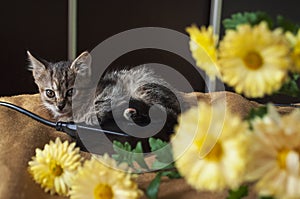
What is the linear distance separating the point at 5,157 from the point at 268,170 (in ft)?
1.82

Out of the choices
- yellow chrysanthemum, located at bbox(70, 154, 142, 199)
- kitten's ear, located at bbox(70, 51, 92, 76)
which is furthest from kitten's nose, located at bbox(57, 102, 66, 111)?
yellow chrysanthemum, located at bbox(70, 154, 142, 199)

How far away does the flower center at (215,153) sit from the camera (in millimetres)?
420

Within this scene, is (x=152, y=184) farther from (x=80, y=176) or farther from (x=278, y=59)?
(x=278, y=59)

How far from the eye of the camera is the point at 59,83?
131 cm

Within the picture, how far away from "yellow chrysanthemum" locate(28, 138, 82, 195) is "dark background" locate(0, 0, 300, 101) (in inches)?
57.3

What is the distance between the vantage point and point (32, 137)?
0.94 m

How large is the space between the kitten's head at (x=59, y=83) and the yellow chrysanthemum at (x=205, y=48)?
0.86 metres

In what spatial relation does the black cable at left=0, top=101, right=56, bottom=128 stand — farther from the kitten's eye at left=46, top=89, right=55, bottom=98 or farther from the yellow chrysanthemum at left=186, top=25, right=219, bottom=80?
the yellow chrysanthemum at left=186, top=25, right=219, bottom=80

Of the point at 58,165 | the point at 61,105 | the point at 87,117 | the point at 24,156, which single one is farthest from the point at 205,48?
the point at 61,105

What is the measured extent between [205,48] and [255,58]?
64 millimetres

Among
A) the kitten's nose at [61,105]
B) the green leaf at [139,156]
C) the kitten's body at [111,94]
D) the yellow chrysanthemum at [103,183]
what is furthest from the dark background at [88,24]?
the yellow chrysanthemum at [103,183]

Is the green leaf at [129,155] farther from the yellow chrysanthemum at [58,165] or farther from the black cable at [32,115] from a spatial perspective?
the black cable at [32,115]

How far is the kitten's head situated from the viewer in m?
1.31

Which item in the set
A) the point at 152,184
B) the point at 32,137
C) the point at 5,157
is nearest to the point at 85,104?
the point at 32,137
